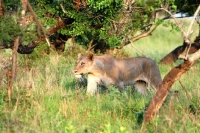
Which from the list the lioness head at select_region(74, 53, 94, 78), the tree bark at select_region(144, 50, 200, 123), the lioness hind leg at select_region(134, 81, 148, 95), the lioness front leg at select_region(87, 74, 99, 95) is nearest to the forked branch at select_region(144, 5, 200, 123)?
the tree bark at select_region(144, 50, 200, 123)

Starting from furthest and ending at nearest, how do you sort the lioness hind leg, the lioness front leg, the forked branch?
the lioness hind leg, the lioness front leg, the forked branch

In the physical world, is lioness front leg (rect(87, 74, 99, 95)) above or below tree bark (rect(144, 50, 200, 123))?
below

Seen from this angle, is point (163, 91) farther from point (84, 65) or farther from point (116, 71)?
point (116, 71)

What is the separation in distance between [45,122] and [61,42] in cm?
783

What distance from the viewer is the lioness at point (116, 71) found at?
9.82 metres

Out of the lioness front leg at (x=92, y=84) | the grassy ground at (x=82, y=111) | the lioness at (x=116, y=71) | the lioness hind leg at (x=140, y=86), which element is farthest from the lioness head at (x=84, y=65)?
the lioness hind leg at (x=140, y=86)

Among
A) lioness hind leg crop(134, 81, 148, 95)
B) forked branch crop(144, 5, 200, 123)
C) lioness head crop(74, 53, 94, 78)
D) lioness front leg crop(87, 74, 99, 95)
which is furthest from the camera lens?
lioness hind leg crop(134, 81, 148, 95)

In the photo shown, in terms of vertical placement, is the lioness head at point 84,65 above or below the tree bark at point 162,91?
below

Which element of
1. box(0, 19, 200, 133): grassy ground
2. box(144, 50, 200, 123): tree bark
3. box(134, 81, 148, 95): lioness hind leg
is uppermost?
box(144, 50, 200, 123): tree bark

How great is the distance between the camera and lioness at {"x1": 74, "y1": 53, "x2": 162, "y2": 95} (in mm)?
9820

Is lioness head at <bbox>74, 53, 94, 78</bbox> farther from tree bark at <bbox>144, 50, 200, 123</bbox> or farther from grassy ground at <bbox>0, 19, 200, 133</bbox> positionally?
tree bark at <bbox>144, 50, 200, 123</bbox>

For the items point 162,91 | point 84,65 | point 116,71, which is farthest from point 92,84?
point 162,91

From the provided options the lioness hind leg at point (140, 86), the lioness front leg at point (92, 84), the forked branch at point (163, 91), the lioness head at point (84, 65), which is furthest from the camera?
the lioness hind leg at point (140, 86)

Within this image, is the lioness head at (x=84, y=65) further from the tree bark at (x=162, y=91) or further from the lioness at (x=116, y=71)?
the tree bark at (x=162, y=91)
